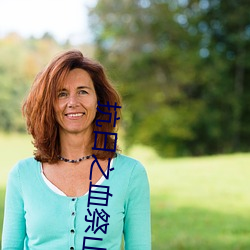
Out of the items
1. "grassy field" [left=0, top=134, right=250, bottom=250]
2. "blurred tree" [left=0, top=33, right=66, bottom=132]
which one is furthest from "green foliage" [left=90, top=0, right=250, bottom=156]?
"grassy field" [left=0, top=134, right=250, bottom=250]

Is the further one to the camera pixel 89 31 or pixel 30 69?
pixel 30 69

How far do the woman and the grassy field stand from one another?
324cm

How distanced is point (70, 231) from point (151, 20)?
1585 cm

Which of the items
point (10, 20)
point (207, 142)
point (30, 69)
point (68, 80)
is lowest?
point (68, 80)

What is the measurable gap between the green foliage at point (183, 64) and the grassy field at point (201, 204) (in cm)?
640

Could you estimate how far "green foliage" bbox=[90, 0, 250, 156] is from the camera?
54.5 feet

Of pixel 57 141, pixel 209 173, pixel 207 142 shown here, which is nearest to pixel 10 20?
pixel 207 142

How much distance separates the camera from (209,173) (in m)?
9.07

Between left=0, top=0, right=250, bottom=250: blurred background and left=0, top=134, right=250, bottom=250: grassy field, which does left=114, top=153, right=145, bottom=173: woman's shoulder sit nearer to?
left=0, top=134, right=250, bottom=250: grassy field

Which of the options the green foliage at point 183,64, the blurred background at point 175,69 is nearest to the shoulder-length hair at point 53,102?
the blurred background at point 175,69

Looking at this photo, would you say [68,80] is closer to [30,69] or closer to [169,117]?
[169,117]

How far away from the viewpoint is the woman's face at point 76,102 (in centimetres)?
152

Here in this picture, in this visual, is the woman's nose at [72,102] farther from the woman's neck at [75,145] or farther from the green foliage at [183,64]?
the green foliage at [183,64]

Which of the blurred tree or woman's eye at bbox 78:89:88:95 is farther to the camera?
the blurred tree
